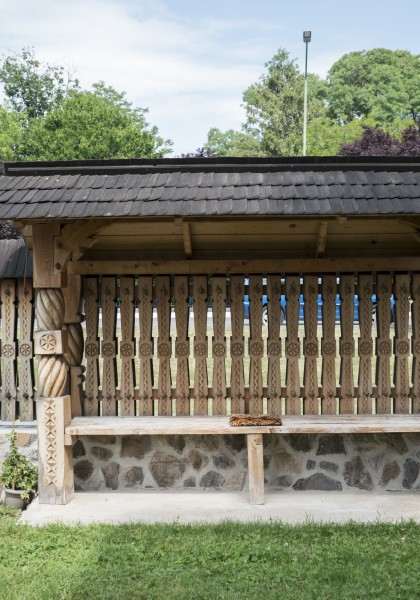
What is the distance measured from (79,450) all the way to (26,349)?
111cm

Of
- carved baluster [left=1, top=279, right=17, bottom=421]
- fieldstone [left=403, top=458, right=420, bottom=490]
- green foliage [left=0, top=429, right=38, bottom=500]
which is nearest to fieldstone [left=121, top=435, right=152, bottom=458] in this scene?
green foliage [left=0, top=429, right=38, bottom=500]

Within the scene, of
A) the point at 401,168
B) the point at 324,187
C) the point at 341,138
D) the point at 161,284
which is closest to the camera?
the point at 324,187

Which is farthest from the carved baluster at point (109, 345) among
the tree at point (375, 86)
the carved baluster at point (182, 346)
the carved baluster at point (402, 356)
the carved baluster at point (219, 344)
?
the tree at point (375, 86)

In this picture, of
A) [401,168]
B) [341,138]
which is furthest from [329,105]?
[401,168]

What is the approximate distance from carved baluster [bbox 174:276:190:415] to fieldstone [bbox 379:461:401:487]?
1837 mm

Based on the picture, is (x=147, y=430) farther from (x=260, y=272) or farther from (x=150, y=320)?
(x=260, y=272)

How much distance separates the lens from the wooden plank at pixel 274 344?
6.79 metres

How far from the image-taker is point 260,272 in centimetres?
670

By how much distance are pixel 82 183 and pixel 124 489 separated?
8.99 ft

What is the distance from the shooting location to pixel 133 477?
22.1 ft

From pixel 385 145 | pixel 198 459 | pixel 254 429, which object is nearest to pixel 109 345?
pixel 198 459

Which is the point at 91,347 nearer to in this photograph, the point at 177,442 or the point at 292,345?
the point at 177,442

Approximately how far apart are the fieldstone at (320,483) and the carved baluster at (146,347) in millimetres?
1507

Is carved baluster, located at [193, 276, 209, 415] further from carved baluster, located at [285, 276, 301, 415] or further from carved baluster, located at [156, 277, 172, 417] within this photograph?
carved baluster, located at [285, 276, 301, 415]
